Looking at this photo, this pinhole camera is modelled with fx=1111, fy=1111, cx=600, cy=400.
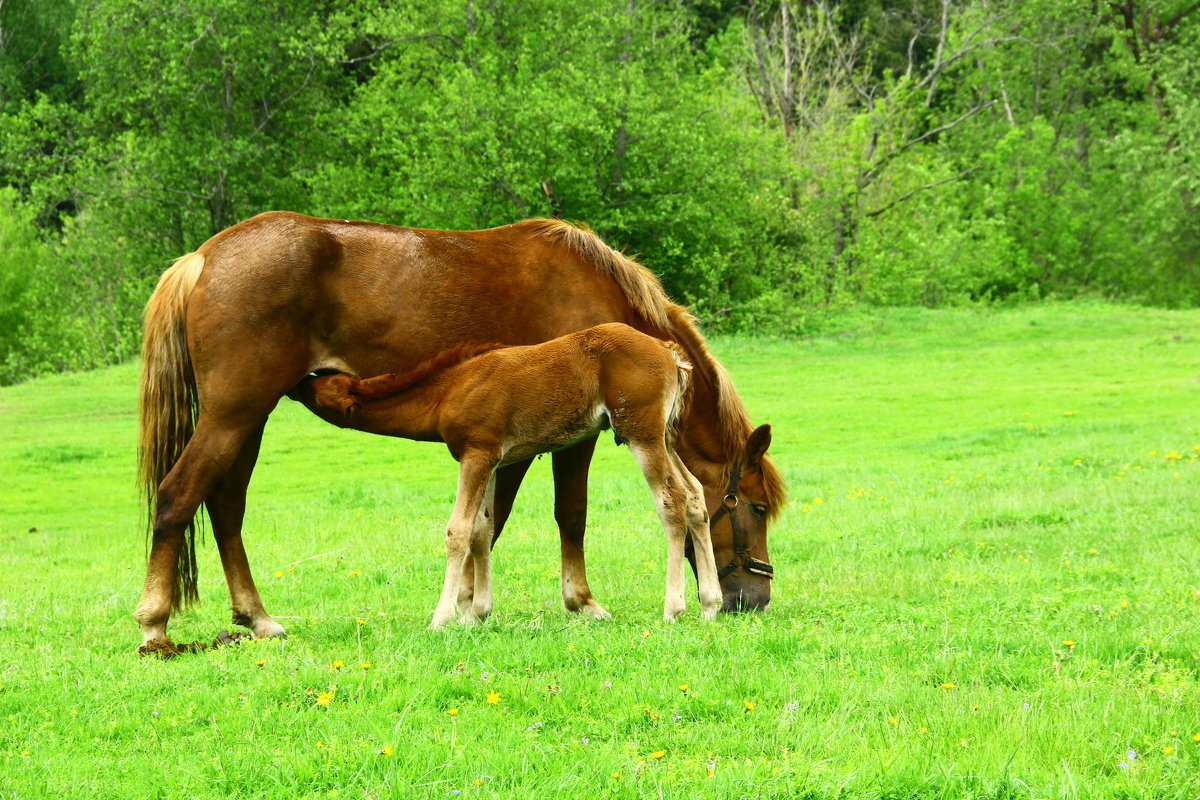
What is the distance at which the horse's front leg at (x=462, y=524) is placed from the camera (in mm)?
6387

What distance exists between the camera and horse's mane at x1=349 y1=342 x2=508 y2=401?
6.53 meters

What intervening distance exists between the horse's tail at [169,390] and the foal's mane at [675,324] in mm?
2253

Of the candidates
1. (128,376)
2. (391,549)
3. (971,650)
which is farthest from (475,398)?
(128,376)

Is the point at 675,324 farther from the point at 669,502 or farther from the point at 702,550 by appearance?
the point at 702,550

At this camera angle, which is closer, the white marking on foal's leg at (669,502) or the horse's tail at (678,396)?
the white marking on foal's leg at (669,502)

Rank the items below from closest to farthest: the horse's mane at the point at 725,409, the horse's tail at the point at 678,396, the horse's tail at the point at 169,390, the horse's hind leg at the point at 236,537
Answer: the horse's tail at the point at 169,390, the horse's hind leg at the point at 236,537, the horse's tail at the point at 678,396, the horse's mane at the point at 725,409

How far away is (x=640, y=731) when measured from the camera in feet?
15.1

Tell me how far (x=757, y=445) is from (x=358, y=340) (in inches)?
103

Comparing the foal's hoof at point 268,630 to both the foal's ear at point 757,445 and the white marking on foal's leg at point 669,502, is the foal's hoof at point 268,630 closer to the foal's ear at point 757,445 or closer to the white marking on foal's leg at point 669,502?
the white marking on foal's leg at point 669,502

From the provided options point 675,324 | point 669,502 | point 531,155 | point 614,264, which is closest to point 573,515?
point 669,502

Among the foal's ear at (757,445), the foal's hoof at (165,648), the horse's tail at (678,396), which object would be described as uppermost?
the horse's tail at (678,396)

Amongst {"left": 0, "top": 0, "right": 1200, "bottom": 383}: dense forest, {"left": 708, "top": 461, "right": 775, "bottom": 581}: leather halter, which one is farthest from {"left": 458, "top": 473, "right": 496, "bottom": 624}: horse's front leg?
{"left": 0, "top": 0, "right": 1200, "bottom": 383}: dense forest

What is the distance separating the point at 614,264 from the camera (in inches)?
286

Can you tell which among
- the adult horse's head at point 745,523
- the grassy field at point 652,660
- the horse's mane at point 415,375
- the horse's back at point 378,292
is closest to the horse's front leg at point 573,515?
the grassy field at point 652,660
